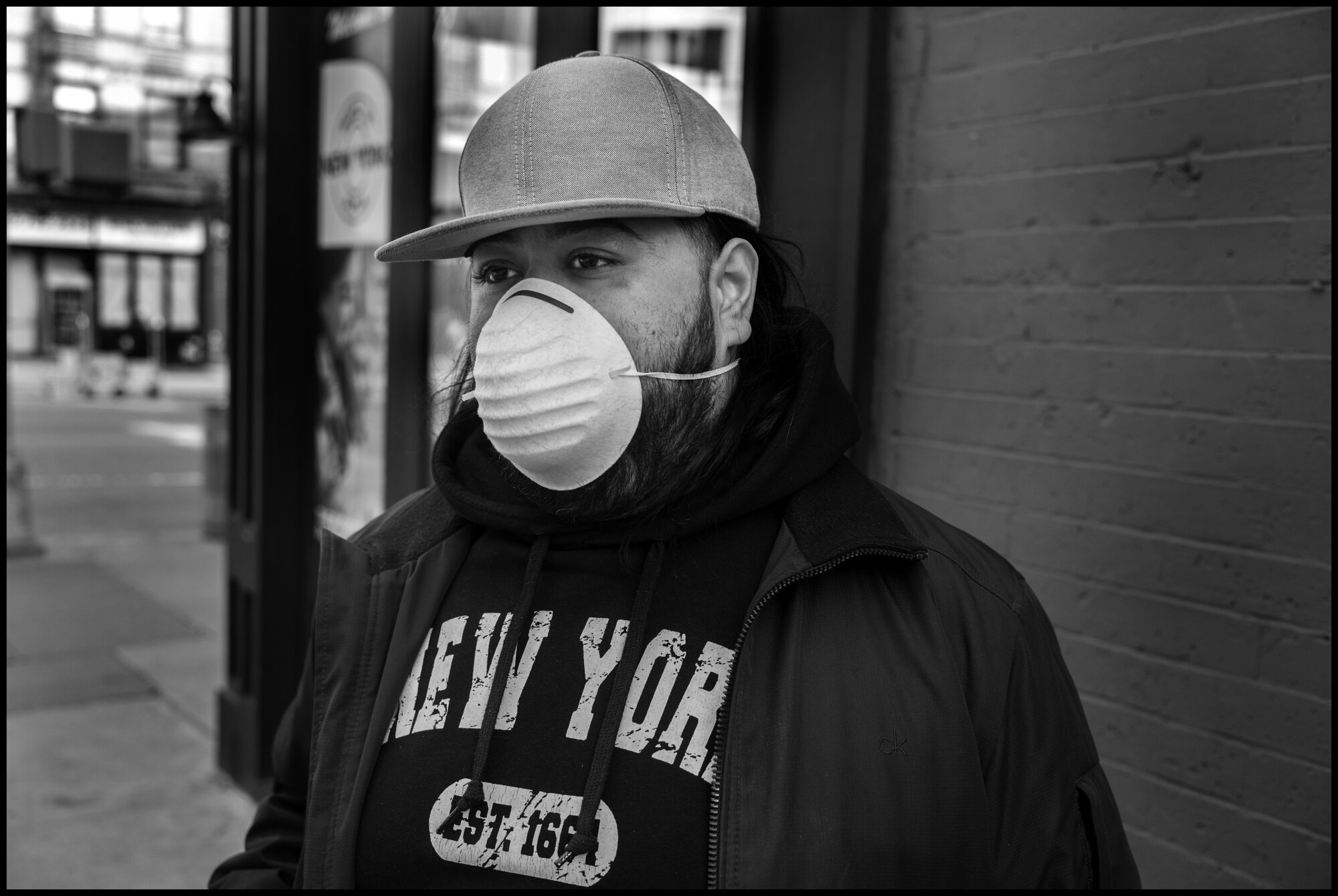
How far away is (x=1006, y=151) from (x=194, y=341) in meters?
32.8

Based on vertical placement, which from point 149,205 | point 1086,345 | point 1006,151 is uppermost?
point 149,205

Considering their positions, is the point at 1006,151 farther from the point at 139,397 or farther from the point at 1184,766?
the point at 139,397

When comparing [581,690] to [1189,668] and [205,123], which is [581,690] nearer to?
[1189,668]

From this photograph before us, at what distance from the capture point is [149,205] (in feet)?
103

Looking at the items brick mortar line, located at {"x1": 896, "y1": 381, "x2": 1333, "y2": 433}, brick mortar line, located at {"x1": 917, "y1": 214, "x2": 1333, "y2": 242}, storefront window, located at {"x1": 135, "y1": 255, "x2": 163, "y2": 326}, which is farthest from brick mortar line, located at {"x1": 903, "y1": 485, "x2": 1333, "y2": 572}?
storefront window, located at {"x1": 135, "y1": 255, "x2": 163, "y2": 326}

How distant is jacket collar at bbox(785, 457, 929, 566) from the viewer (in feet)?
4.96

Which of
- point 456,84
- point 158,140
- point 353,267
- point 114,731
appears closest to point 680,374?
point 456,84

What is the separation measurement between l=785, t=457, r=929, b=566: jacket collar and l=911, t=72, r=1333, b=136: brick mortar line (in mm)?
1432

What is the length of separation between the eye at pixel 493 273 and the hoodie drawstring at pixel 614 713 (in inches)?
17.0

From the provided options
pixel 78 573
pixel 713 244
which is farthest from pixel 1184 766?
pixel 78 573

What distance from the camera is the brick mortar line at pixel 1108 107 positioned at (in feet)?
8.04

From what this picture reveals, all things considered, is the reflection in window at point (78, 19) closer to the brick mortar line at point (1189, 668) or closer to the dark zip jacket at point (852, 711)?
the brick mortar line at point (1189, 668)

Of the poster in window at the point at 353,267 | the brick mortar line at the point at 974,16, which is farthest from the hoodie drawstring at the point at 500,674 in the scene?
the poster in window at the point at 353,267

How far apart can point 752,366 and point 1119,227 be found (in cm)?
135
